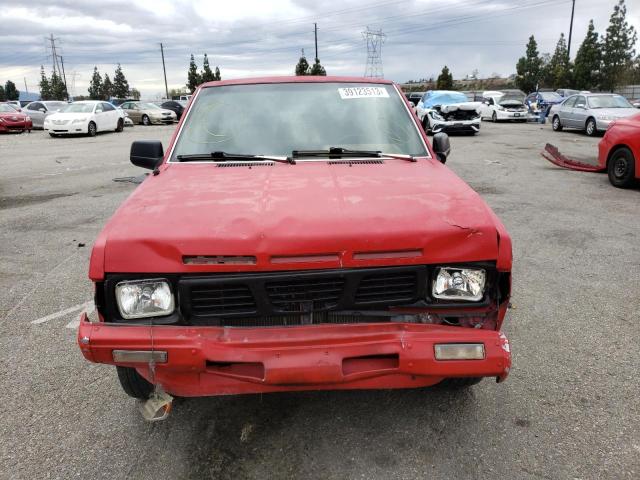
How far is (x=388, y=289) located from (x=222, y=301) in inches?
30.0

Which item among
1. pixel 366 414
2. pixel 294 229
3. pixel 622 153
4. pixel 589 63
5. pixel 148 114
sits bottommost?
pixel 366 414

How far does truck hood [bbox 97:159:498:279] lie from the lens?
229 cm

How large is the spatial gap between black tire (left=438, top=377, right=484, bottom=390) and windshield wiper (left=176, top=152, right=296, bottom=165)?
1622 millimetres

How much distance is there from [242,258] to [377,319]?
710 millimetres

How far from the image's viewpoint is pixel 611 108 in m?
18.6

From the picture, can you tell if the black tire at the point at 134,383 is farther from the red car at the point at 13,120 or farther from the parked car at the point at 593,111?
the red car at the point at 13,120

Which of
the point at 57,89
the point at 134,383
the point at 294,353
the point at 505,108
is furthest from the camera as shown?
the point at 57,89

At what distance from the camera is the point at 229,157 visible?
3477mm

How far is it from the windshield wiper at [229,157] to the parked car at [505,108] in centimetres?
2583

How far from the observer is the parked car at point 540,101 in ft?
96.4

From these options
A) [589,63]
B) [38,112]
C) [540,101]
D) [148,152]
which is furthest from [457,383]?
[589,63]

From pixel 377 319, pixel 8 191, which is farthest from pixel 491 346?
pixel 8 191

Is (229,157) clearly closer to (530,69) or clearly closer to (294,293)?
(294,293)

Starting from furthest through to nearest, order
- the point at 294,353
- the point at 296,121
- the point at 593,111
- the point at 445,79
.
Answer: the point at 445,79, the point at 593,111, the point at 296,121, the point at 294,353
